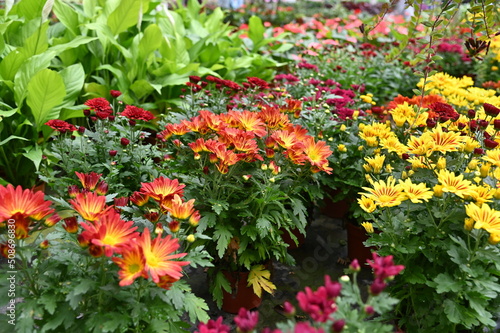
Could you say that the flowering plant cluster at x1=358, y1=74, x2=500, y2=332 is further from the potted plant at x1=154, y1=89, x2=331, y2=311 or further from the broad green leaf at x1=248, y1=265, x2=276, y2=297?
the broad green leaf at x1=248, y1=265, x2=276, y2=297

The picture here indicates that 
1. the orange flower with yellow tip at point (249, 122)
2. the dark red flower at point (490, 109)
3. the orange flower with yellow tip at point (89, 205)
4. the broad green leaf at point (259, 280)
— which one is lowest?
the broad green leaf at point (259, 280)

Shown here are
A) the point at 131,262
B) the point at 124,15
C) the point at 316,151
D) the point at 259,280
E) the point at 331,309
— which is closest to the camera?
the point at 331,309

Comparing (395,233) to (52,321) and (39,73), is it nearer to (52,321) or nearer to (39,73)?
(52,321)

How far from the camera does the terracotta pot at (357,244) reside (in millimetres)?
2205

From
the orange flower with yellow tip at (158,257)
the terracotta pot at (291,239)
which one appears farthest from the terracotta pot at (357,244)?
the orange flower with yellow tip at (158,257)

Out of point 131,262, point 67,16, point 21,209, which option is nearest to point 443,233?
point 131,262

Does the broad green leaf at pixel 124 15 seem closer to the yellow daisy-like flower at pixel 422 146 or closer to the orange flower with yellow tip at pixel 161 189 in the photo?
the orange flower with yellow tip at pixel 161 189

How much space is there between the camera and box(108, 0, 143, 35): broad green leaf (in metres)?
2.93

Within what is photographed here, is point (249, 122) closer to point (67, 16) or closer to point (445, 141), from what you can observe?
point (445, 141)

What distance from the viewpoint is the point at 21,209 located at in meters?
1.06

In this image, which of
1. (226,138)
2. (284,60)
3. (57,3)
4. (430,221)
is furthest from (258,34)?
(430,221)

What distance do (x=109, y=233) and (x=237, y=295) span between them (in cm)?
94

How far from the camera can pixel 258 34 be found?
4.38m

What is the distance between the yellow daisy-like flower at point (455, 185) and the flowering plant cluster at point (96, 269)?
0.76 m
